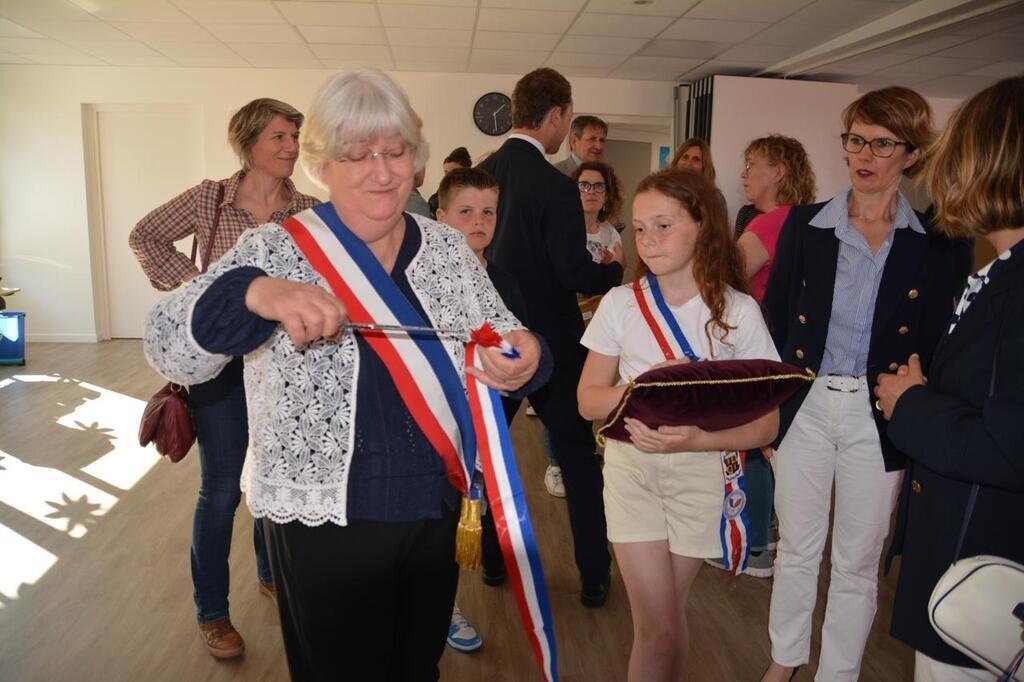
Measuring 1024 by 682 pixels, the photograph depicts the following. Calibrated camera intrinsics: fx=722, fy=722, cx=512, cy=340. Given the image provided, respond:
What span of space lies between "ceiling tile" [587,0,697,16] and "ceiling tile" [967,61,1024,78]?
401cm

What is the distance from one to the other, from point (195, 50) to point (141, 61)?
36.3 inches

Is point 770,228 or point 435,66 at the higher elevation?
point 435,66

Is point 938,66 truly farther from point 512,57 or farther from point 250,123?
point 250,123

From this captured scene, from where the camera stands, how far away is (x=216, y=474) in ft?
7.44

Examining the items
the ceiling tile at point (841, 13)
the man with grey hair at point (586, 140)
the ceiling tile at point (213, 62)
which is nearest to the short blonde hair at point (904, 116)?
the man with grey hair at point (586, 140)

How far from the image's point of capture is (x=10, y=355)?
Result: 688 cm

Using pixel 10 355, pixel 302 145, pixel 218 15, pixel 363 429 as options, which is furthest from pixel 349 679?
pixel 10 355

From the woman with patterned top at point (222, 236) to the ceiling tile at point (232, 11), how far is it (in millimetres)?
3737

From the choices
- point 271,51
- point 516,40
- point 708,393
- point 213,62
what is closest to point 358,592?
point 708,393

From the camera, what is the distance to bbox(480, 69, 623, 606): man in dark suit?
2.61 m

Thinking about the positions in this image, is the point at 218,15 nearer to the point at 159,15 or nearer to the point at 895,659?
the point at 159,15

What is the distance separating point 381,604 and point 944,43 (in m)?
7.30

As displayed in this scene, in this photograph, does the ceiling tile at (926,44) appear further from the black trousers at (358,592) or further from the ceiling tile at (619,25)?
the black trousers at (358,592)

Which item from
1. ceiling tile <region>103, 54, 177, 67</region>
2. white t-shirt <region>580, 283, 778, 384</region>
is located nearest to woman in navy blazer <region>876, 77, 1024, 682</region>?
white t-shirt <region>580, 283, 778, 384</region>
